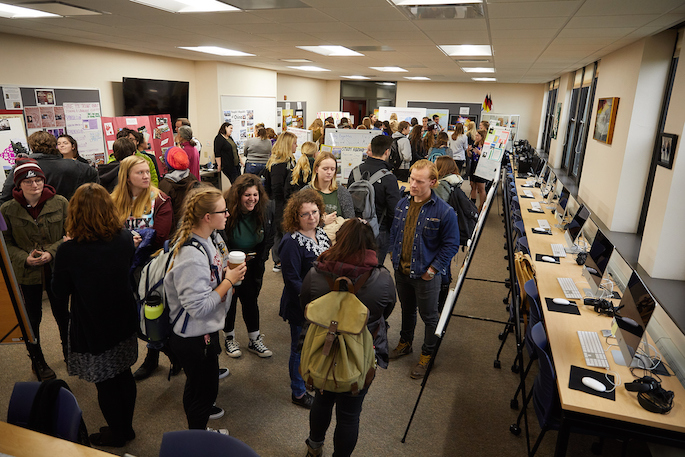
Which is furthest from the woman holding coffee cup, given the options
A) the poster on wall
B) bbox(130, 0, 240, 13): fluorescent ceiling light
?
the poster on wall

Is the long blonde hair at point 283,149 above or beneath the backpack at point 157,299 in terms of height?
above

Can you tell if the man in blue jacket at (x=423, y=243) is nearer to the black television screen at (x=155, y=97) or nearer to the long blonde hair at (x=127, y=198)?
the long blonde hair at (x=127, y=198)

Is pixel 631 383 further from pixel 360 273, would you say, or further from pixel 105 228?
pixel 105 228

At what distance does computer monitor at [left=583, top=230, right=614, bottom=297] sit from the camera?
330cm

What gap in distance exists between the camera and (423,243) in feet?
10.6

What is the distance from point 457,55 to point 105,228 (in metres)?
6.35

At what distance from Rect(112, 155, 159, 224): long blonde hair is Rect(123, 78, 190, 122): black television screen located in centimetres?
545

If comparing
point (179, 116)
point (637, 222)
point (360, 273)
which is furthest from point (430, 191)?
point (179, 116)

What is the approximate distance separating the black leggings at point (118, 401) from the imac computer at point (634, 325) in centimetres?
279

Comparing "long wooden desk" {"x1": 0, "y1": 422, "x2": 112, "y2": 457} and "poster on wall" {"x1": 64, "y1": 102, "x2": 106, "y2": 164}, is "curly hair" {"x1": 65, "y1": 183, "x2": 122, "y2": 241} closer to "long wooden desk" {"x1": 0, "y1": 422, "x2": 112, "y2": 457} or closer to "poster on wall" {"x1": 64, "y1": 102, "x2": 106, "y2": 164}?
"long wooden desk" {"x1": 0, "y1": 422, "x2": 112, "y2": 457}

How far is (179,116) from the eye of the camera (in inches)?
357

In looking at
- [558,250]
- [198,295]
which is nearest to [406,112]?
[558,250]

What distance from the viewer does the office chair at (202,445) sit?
145 centimetres

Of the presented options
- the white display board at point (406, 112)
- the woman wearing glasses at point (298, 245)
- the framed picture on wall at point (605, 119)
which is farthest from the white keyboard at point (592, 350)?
the white display board at point (406, 112)
